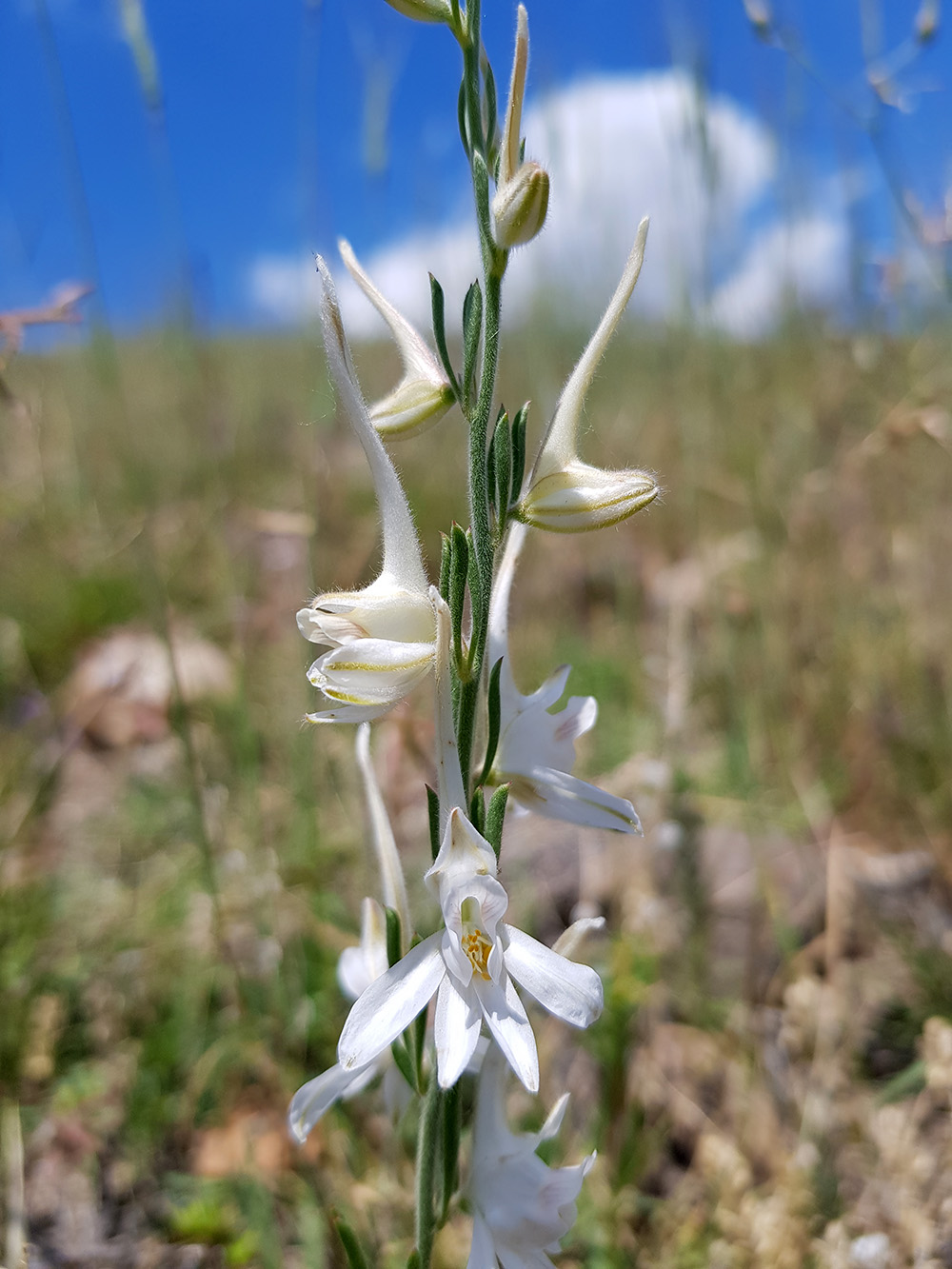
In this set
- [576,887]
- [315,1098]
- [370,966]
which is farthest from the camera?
[576,887]

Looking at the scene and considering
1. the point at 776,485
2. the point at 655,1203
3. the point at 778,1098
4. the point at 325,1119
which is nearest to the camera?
the point at 655,1203

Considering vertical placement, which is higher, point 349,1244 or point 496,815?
point 496,815

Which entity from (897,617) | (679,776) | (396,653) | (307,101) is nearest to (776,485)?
(897,617)

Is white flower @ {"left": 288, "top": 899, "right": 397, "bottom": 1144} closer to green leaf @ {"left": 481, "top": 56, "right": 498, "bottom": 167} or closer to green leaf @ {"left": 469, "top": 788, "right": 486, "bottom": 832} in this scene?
green leaf @ {"left": 469, "top": 788, "right": 486, "bottom": 832}

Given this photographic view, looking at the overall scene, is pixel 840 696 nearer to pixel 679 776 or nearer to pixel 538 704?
pixel 679 776

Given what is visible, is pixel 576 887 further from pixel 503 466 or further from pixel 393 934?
pixel 503 466

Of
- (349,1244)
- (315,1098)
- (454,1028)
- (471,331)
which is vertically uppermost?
(471,331)

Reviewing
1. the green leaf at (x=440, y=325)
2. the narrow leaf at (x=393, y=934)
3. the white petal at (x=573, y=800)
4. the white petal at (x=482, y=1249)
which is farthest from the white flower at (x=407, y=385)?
the white petal at (x=482, y=1249)

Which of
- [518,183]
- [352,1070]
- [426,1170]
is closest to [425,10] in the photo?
[518,183]
